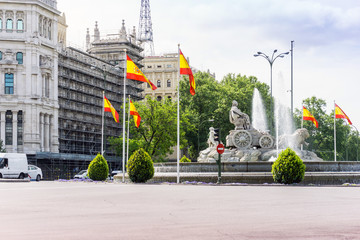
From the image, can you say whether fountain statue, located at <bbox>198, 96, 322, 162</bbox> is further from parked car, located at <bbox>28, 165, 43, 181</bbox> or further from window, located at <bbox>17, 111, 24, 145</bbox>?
window, located at <bbox>17, 111, 24, 145</bbox>

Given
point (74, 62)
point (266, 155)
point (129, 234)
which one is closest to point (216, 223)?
point (129, 234)

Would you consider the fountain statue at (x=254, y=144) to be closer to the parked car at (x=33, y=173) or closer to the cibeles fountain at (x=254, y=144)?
the cibeles fountain at (x=254, y=144)

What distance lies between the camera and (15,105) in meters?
79.4

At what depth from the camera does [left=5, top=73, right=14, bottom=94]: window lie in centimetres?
7976

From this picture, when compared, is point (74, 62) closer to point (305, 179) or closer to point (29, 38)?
point (29, 38)

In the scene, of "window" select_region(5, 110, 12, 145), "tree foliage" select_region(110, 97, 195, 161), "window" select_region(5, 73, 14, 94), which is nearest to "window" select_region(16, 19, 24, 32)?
"window" select_region(5, 73, 14, 94)

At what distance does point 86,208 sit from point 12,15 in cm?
6904

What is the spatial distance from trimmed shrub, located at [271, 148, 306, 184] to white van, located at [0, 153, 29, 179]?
24710 mm

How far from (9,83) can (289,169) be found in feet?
185

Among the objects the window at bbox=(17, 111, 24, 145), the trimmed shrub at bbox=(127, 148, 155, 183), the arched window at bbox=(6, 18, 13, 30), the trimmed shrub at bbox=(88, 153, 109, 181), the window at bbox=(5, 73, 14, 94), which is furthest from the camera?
the arched window at bbox=(6, 18, 13, 30)

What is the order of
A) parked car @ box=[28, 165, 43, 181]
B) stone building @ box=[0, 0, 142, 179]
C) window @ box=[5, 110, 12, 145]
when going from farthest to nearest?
1. window @ box=[5, 110, 12, 145]
2. stone building @ box=[0, 0, 142, 179]
3. parked car @ box=[28, 165, 43, 181]

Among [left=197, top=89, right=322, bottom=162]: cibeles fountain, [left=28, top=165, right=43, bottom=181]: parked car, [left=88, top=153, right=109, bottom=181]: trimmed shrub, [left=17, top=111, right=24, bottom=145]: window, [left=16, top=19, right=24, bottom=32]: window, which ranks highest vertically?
[left=16, top=19, right=24, bottom=32]: window

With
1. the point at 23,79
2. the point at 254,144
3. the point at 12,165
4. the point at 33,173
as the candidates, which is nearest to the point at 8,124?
the point at 23,79

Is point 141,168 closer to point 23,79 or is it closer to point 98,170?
point 98,170
